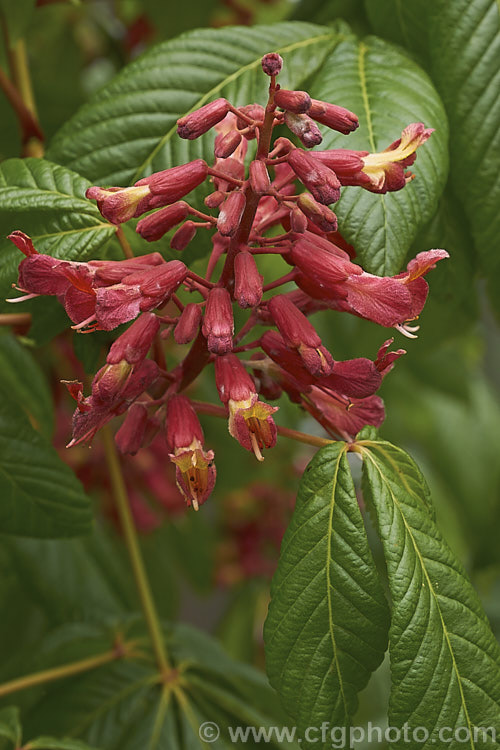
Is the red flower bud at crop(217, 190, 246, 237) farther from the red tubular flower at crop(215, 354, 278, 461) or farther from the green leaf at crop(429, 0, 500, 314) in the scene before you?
the green leaf at crop(429, 0, 500, 314)

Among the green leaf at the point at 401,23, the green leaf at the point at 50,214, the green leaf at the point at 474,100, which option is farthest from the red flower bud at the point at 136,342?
the green leaf at the point at 401,23

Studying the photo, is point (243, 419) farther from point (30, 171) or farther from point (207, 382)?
point (207, 382)

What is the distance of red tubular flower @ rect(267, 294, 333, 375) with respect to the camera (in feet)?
2.54

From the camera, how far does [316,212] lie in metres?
0.76

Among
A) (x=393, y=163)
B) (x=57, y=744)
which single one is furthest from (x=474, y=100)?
(x=57, y=744)

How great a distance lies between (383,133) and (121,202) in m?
0.32

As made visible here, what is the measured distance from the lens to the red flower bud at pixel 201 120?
76cm

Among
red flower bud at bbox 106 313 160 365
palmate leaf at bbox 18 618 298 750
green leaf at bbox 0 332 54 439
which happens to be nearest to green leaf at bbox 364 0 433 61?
red flower bud at bbox 106 313 160 365

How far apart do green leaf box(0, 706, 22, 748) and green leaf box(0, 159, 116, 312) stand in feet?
1.64

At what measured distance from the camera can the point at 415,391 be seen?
214cm

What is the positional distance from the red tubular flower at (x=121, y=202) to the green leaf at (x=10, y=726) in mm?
594

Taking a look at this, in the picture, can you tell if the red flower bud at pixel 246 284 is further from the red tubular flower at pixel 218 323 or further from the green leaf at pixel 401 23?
the green leaf at pixel 401 23

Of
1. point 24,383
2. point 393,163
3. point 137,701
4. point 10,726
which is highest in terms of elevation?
point 393,163

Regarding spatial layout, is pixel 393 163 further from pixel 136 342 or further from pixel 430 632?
pixel 430 632
